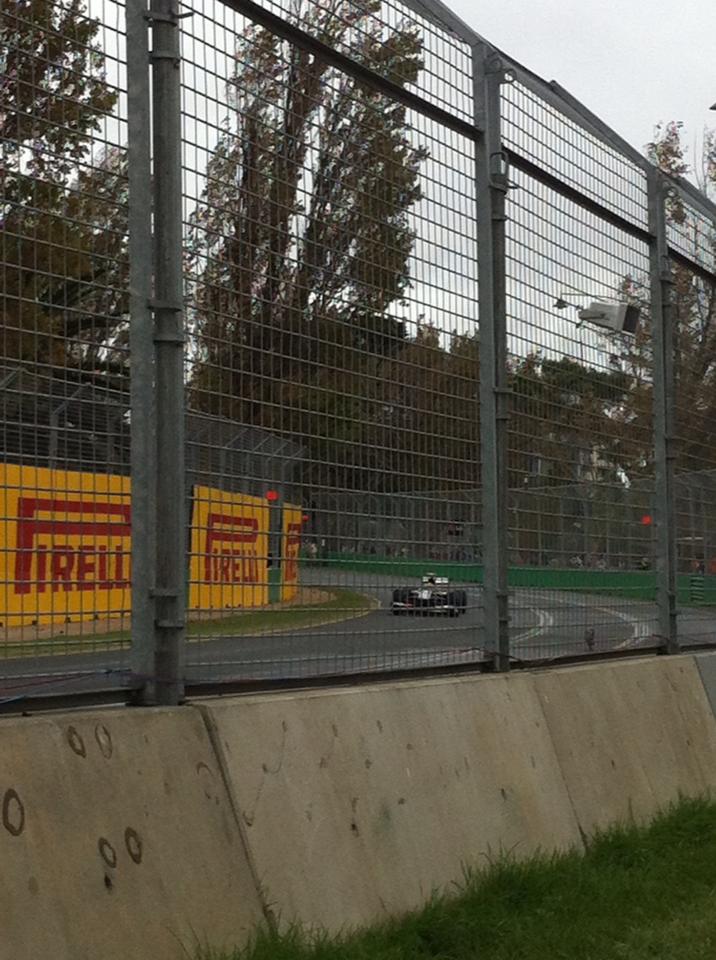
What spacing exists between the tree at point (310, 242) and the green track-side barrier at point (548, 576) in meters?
0.32

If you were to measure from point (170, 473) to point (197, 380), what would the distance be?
43 cm

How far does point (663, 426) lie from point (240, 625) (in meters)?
4.79

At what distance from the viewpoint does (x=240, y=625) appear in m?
5.34

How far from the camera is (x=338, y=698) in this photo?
5590 mm

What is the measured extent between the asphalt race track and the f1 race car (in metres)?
0.04

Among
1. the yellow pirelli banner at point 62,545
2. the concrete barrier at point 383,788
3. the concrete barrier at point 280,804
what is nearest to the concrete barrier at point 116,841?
the concrete barrier at point 280,804

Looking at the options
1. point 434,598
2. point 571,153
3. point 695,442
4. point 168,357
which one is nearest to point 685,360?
point 695,442

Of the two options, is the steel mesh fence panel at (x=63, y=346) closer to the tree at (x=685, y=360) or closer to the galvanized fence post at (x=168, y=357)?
the galvanized fence post at (x=168, y=357)

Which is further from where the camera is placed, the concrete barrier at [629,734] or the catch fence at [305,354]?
the concrete barrier at [629,734]

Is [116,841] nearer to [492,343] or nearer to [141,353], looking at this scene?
[141,353]

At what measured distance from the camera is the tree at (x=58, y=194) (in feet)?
14.7

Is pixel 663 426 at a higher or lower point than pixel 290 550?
higher

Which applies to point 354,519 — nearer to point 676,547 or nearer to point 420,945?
point 420,945

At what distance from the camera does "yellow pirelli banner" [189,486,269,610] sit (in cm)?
520
